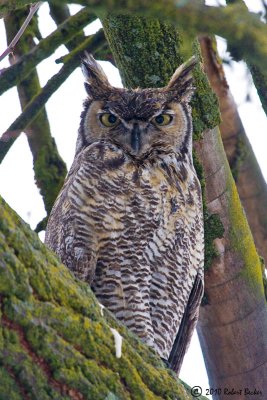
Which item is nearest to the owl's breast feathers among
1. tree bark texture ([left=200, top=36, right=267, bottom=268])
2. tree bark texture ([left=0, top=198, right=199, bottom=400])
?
tree bark texture ([left=200, top=36, right=267, bottom=268])

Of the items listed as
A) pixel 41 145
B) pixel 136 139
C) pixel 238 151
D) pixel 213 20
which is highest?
pixel 41 145

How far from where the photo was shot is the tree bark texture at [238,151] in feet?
12.9

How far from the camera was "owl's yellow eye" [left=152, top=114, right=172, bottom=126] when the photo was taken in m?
3.44

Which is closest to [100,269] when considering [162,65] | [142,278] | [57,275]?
[142,278]

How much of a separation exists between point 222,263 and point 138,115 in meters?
0.74

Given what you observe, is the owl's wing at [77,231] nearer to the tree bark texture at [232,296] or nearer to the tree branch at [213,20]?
the tree bark texture at [232,296]

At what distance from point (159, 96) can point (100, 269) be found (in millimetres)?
802

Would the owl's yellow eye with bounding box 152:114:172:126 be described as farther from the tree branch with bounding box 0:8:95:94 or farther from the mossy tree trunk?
the tree branch with bounding box 0:8:95:94

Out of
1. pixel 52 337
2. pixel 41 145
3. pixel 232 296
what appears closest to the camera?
pixel 52 337

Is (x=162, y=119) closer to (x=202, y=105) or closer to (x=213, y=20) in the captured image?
(x=202, y=105)

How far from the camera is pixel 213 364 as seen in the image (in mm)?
3453

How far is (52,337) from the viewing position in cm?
168

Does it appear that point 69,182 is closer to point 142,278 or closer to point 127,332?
point 142,278

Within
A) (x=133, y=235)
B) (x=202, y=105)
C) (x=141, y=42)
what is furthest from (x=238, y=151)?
(x=133, y=235)
